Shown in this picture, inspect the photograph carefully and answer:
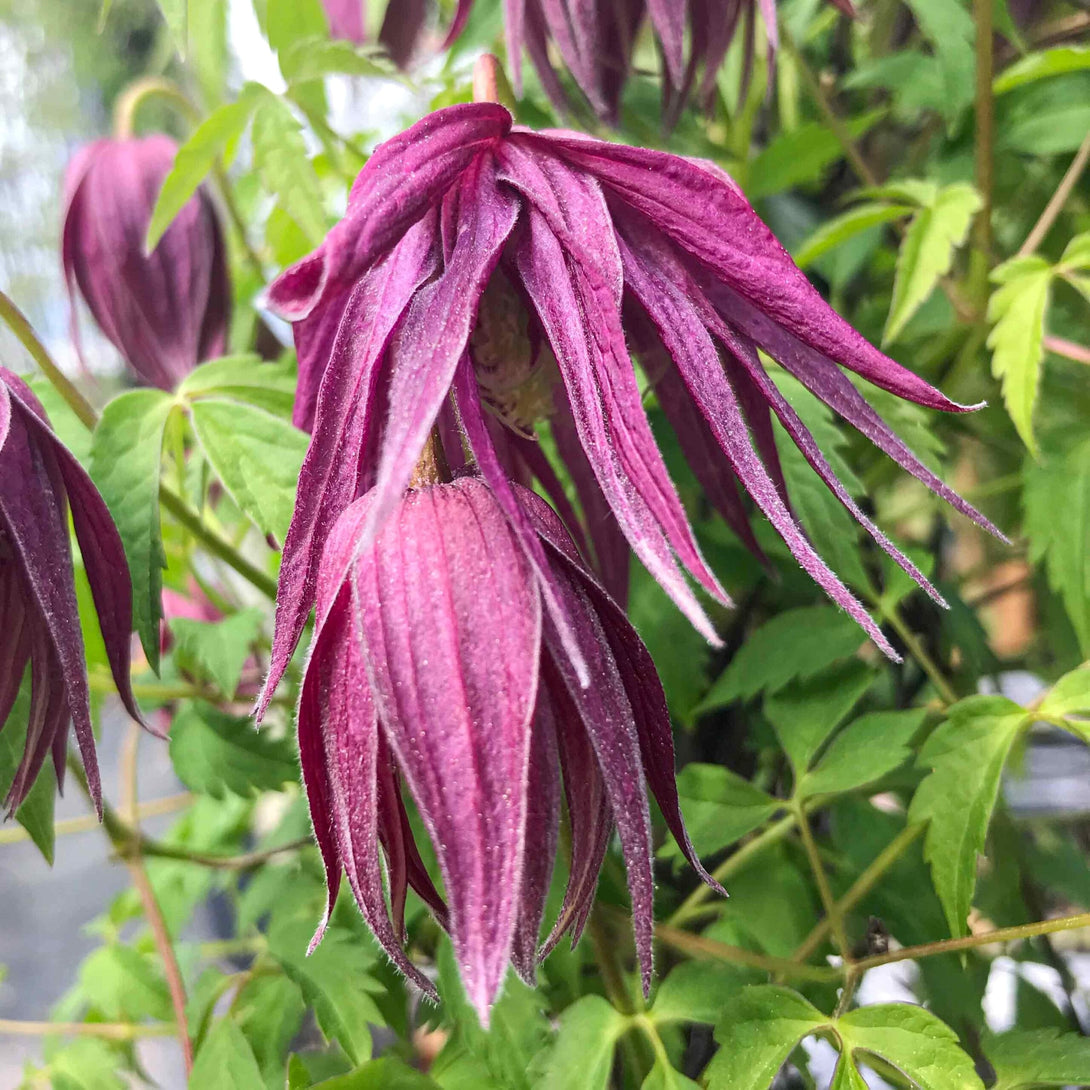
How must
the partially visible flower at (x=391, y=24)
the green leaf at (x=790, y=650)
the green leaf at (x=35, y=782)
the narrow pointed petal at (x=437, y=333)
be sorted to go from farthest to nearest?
the partially visible flower at (x=391, y=24), the green leaf at (x=790, y=650), the green leaf at (x=35, y=782), the narrow pointed petal at (x=437, y=333)

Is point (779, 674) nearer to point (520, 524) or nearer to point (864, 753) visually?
point (864, 753)

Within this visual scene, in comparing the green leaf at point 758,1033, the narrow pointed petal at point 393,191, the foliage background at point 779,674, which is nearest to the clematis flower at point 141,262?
the foliage background at point 779,674

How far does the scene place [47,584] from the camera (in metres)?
0.25

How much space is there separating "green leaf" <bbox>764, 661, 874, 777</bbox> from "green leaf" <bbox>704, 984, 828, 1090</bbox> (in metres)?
0.11

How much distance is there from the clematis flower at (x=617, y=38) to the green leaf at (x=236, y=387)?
0.15 metres

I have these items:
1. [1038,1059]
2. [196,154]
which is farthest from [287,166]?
[1038,1059]

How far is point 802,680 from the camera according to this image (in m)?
0.42

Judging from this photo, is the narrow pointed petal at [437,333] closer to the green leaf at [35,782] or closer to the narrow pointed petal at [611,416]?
the narrow pointed petal at [611,416]

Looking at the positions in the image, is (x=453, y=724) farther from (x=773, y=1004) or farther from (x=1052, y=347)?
(x=1052, y=347)

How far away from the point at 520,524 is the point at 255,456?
175mm

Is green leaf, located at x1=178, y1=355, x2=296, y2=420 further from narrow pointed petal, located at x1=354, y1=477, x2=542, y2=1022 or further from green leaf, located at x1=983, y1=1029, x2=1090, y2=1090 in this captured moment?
green leaf, located at x1=983, y1=1029, x2=1090, y2=1090

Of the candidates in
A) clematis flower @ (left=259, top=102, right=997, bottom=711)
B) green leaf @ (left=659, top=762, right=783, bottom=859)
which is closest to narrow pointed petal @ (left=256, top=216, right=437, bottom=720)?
clematis flower @ (left=259, top=102, right=997, bottom=711)

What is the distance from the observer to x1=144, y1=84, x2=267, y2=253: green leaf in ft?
1.20

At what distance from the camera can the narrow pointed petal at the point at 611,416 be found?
187 mm
